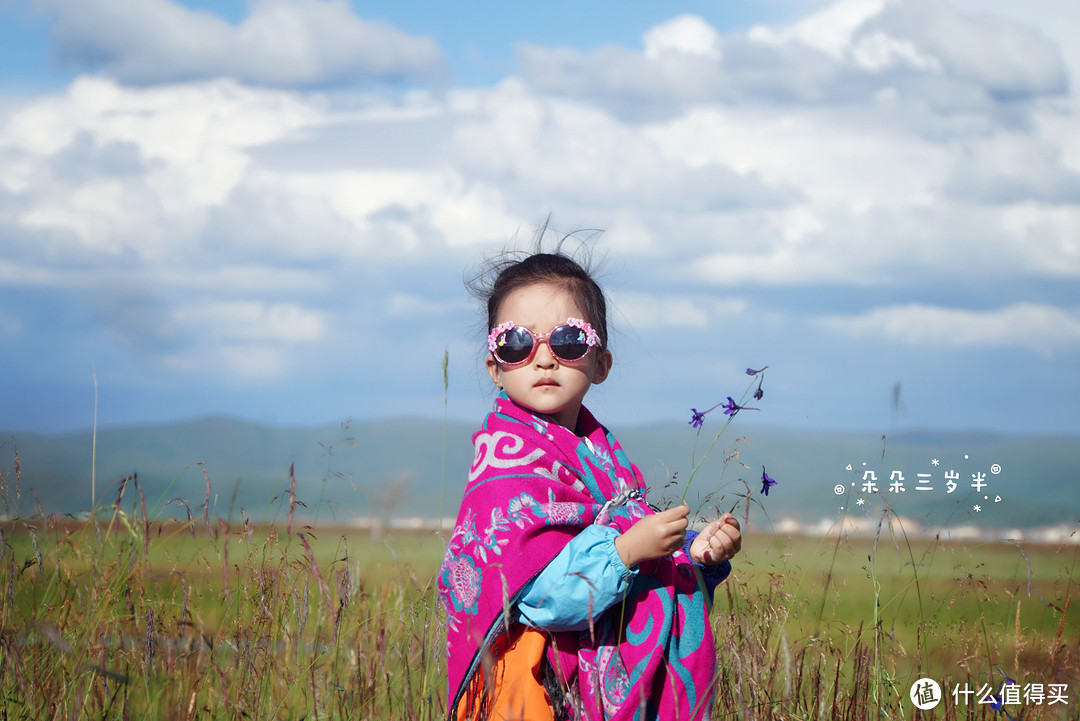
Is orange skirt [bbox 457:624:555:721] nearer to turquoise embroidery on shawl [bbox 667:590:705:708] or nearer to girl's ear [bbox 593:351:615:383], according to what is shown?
turquoise embroidery on shawl [bbox 667:590:705:708]

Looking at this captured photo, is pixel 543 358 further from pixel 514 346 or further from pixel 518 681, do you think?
pixel 518 681

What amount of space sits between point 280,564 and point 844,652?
233 centimetres

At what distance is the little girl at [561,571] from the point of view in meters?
2.80

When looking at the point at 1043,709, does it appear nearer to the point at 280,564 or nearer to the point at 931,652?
the point at 931,652

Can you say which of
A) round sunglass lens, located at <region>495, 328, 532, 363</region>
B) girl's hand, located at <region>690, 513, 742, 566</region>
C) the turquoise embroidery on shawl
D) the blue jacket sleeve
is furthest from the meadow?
round sunglass lens, located at <region>495, 328, 532, 363</region>

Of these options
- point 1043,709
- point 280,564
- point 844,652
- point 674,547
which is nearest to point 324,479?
point 280,564

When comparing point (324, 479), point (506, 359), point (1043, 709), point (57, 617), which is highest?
point (506, 359)

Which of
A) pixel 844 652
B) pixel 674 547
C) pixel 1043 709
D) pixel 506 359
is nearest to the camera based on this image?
pixel 674 547

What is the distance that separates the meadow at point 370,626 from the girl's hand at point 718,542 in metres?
0.37

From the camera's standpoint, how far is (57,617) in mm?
3705

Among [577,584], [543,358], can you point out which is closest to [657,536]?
[577,584]

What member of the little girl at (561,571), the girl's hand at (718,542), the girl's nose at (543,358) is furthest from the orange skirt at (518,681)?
the girl's nose at (543,358)

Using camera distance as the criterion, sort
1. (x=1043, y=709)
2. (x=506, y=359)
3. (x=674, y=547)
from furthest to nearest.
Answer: (x=1043, y=709), (x=506, y=359), (x=674, y=547)

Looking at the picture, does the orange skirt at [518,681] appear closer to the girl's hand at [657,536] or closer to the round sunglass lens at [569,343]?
the girl's hand at [657,536]
